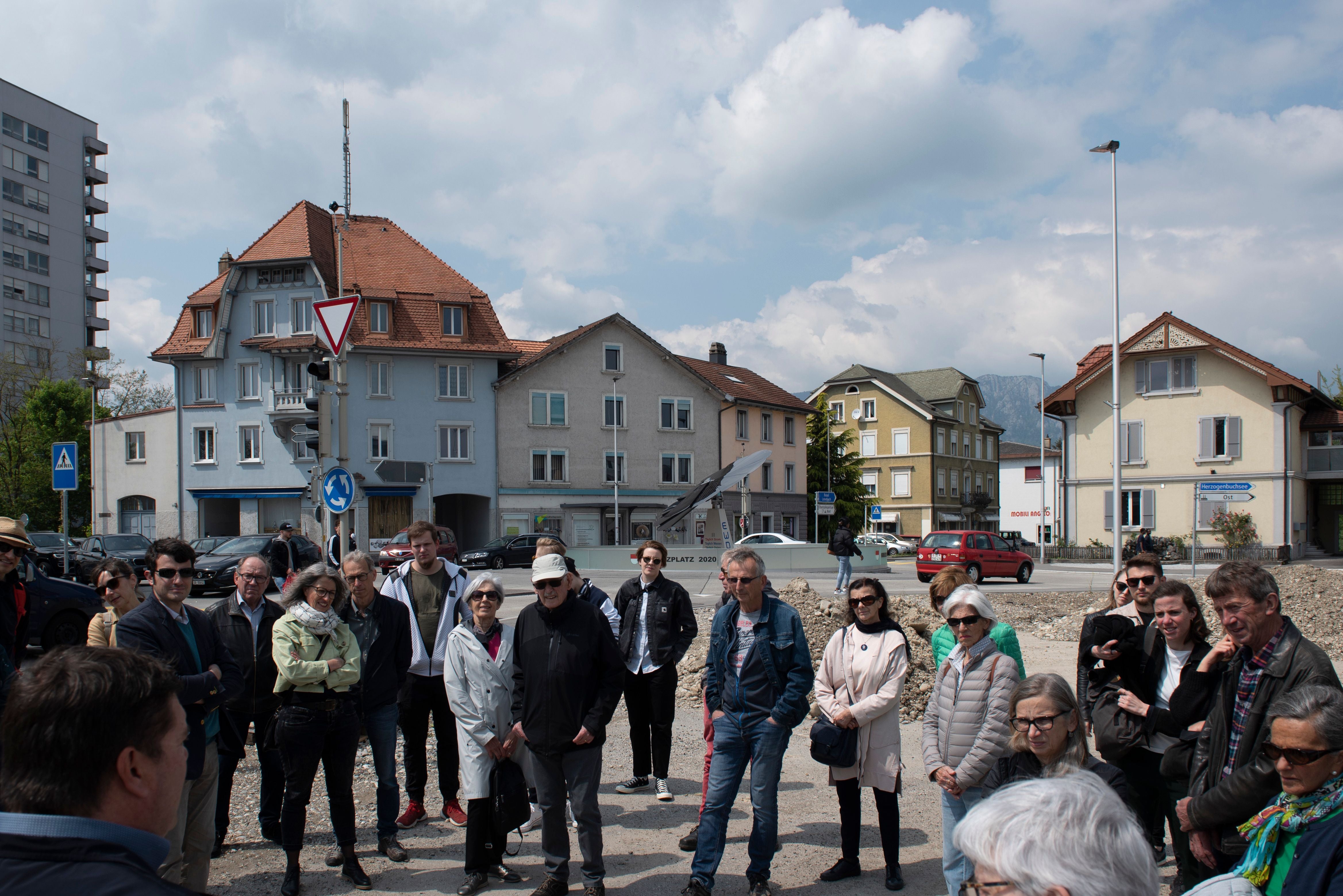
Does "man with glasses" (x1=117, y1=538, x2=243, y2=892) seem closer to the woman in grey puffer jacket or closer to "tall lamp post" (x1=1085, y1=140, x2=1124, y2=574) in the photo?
the woman in grey puffer jacket

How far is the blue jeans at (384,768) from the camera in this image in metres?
5.74

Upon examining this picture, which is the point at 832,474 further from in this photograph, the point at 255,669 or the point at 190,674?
the point at 190,674

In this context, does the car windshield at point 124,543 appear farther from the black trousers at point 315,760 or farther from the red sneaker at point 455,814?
the black trousers at point 315,760

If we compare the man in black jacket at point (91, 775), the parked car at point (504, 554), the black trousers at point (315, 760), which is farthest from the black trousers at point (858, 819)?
the parked car at point (504, 554)

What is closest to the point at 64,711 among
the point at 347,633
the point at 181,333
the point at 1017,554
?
the point at 347,633

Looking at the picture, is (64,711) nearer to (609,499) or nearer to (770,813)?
(770,813)

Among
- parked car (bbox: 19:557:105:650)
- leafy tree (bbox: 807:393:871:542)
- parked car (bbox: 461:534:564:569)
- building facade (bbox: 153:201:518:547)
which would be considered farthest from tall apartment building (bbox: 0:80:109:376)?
parked car (bbox: 19:557:105:650)

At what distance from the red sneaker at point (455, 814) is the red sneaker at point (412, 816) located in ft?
0.54

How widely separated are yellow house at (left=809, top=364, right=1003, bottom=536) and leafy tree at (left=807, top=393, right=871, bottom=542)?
13.4 feet

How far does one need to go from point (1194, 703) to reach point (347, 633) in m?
4.43

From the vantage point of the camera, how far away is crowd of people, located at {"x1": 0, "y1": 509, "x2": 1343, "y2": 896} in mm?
3658

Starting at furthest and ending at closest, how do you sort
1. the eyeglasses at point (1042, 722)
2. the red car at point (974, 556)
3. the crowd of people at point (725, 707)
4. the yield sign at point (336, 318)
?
the red car at point (974, 556), the yield sign at point (336, 318), the eyeglasses at point (1042, 722), the crowd of people at point (725, 707)

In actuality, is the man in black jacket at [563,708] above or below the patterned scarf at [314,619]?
below

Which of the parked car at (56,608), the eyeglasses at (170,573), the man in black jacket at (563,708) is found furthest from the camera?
the parked car at (56,608)
